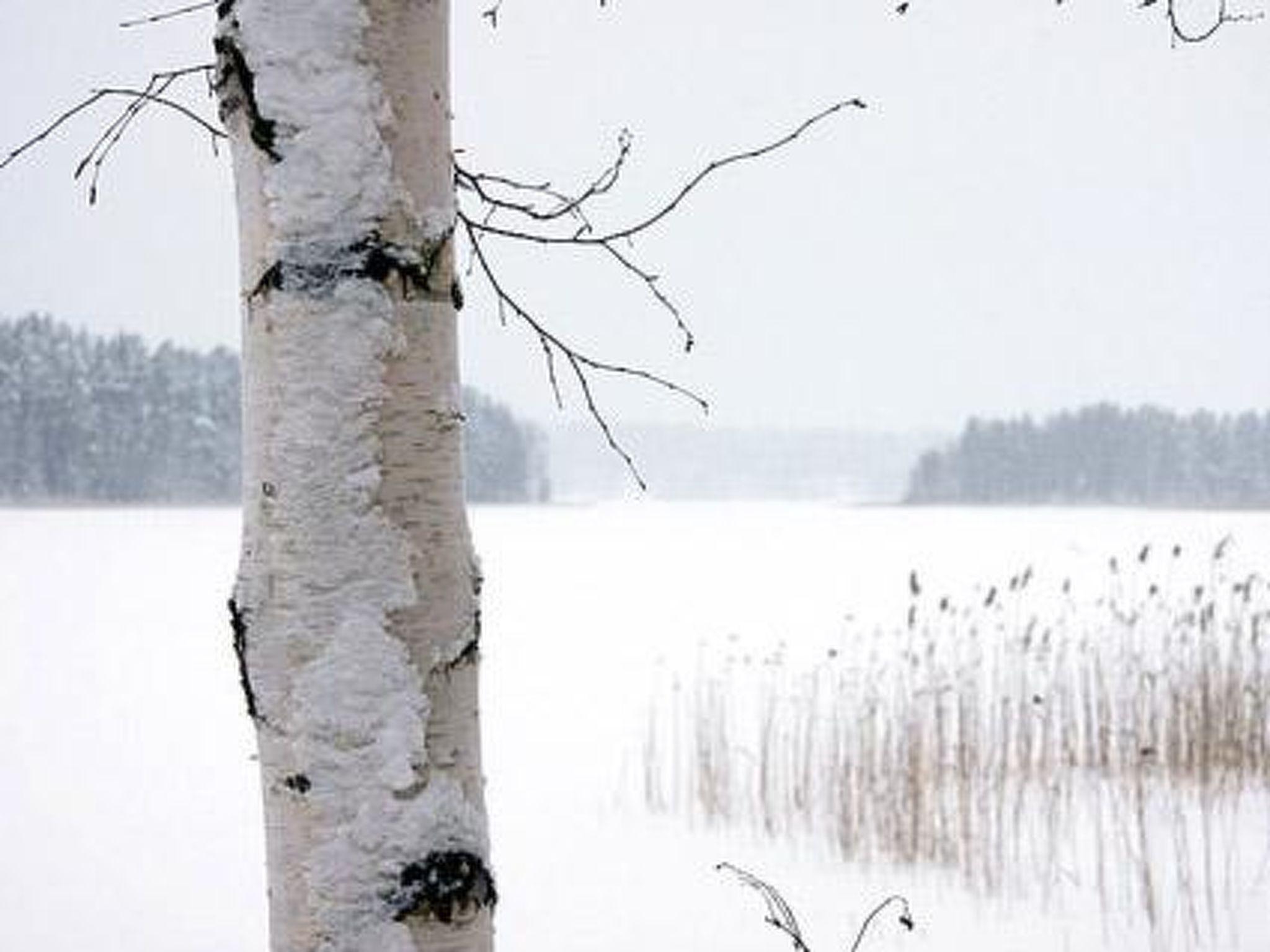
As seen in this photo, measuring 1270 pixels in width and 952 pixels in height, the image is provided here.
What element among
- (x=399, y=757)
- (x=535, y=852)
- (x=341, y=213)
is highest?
(x=341, y=213)

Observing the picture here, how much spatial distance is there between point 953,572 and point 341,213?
19600 mm

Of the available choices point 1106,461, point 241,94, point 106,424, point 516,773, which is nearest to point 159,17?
point 241,94

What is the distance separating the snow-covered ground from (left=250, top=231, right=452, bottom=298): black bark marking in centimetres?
359

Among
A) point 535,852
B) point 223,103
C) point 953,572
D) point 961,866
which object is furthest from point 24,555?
point 223,103

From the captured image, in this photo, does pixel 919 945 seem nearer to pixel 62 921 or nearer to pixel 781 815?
pixel 781 815

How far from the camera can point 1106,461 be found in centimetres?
8081

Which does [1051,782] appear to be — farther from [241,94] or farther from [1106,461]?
[1106,461]

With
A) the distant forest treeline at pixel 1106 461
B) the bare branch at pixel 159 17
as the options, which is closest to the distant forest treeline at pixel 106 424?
the distant forest treeline at pixel 1106 461

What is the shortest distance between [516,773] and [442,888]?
6.33 meters

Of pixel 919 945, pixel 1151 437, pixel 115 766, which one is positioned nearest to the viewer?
pixel 919 945

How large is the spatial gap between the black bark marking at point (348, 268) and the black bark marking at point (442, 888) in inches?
12.8

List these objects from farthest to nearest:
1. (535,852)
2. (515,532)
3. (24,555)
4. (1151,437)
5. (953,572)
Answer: (1151,437) < (515,532) < (24,555) < (953,572) < (535,852)

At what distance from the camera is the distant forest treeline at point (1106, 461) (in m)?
77.9

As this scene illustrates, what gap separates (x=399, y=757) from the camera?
2.39 feet
